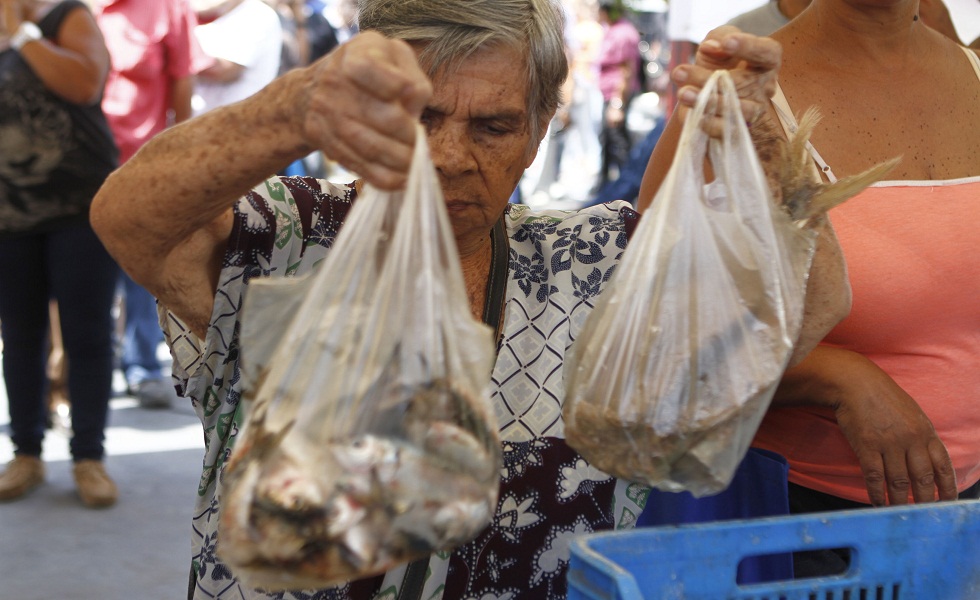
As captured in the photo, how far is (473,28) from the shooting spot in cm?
122

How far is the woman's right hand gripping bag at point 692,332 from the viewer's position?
1.00 metres

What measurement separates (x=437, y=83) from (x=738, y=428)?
546mm

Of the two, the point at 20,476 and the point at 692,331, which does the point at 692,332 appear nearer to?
the point at 692,331

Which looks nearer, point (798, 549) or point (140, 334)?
point (798, 549)

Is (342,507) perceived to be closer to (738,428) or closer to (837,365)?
(738,428)

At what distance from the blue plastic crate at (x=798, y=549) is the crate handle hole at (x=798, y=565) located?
0.69 ft

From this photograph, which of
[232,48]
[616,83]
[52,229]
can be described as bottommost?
[616,83]

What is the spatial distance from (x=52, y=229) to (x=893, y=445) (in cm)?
272

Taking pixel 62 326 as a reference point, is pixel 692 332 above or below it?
above

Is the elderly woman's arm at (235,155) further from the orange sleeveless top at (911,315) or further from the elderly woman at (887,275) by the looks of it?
the orange sleeveless top at (911,315)

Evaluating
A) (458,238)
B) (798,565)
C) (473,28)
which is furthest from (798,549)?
(473,28)

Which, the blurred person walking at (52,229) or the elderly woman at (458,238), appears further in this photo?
the blurred person walking at (52,229)

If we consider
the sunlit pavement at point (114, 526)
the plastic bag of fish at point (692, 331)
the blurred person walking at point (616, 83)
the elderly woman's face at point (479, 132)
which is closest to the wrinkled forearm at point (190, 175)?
the elderly woman's face at point (479, 132)

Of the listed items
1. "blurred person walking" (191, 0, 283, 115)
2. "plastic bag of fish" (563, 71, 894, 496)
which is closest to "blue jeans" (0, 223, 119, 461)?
"blurred person walking" (191, 0, 283, 115)
